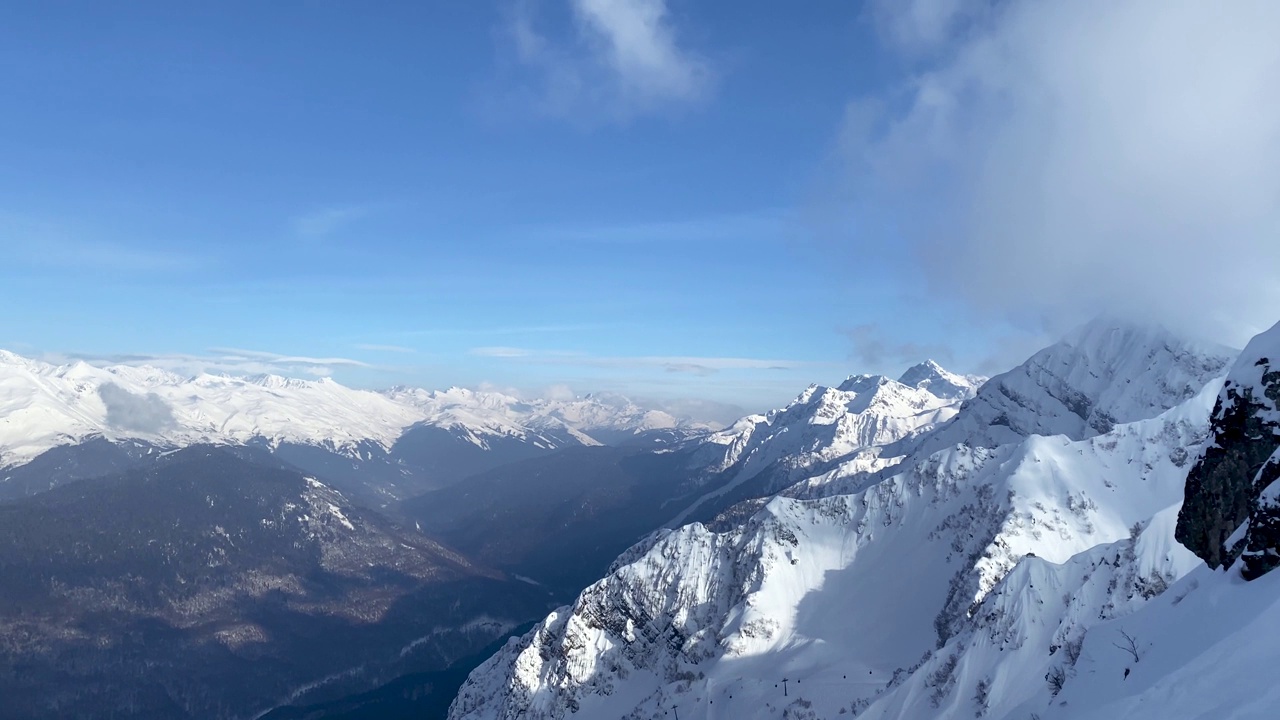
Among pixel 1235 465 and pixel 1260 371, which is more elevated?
pixel 1260 371

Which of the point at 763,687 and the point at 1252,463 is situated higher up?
the point at 1252,463

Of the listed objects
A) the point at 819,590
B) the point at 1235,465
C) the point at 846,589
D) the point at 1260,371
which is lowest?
the point at 819,590

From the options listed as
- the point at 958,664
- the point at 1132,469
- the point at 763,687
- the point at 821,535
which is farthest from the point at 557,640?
the point at 1132,469

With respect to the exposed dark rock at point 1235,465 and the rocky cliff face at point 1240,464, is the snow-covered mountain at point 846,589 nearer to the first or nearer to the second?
the exposed dark rock at point 1235,465

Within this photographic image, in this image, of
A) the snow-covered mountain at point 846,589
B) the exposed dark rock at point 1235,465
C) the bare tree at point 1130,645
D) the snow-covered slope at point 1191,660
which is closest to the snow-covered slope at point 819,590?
the snow-covered mountain at point 846,589

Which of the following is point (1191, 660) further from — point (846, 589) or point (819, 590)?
point (846, 589)

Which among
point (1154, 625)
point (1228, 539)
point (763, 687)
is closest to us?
point (1228, 539)

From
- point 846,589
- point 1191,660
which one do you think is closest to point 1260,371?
point 1191,660

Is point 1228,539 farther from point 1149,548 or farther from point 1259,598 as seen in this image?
point 1149,548
